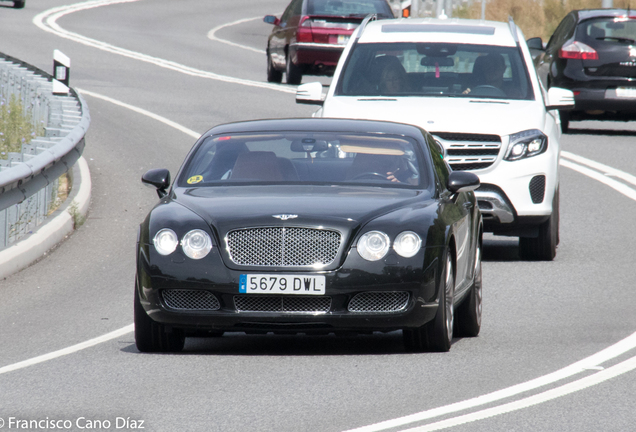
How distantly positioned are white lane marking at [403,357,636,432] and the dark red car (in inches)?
779

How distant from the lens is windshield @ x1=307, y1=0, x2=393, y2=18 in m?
28.7

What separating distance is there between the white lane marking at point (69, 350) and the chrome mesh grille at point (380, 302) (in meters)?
1.75

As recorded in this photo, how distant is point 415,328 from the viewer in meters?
8.41

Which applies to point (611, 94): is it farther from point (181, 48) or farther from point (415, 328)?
point (181, 48)

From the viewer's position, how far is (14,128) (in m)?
17.1

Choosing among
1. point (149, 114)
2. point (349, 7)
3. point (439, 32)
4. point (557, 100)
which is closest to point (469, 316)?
point (557, 100)

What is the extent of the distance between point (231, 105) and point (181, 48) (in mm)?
12325

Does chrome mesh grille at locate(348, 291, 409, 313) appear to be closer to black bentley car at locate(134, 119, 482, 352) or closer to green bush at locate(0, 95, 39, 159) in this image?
black bentley car at locate(134, 119, 482, 352)

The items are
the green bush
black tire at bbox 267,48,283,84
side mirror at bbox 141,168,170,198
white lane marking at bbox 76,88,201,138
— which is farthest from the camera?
black tire at bbox 267,48,283,84

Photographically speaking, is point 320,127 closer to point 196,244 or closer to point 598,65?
point 196,244

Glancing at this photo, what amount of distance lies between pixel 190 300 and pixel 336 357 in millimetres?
897

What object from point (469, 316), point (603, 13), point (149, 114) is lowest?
point (149, 114)

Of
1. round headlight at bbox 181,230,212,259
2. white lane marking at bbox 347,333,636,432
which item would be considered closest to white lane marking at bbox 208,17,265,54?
white lane marking at bbox 347,333,636,432

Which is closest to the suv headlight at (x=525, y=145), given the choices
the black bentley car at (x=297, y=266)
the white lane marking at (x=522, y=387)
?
the white lane marking at (x=522, y=387)
